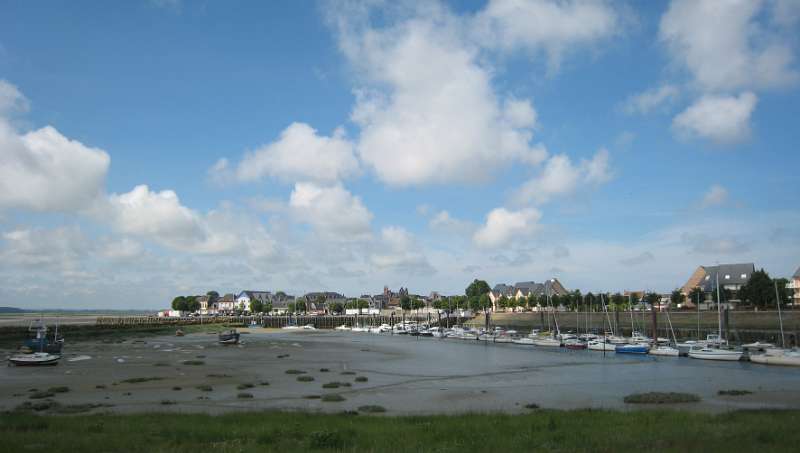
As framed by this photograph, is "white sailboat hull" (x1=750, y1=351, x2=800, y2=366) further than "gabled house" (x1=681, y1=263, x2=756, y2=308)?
No

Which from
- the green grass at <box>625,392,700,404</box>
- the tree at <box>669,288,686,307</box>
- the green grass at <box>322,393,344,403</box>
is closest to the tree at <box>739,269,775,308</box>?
the tree at <box>669,288,686,307</box>

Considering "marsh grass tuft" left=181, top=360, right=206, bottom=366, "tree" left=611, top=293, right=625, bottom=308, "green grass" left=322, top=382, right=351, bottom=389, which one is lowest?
"marsh grass tuft" left=181, top=360, right=206, bottom=366

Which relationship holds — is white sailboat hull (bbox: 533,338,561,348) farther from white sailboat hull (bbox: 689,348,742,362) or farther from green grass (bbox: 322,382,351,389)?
green grass (bbox: 322,382,351,389)

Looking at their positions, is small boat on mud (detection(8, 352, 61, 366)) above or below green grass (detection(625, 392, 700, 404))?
above

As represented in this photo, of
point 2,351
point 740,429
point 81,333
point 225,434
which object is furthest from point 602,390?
point 81,333

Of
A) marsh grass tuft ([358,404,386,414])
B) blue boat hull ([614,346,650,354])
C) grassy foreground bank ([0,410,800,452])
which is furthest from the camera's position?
blue boat hull ([614,346,650,354])

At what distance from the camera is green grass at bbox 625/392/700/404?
38.9 m

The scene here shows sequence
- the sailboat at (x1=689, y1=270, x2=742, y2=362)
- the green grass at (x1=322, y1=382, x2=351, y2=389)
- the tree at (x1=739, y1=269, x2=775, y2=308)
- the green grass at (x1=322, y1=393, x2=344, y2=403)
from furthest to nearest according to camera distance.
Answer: the tree at (x1=739, y1=269, x2=775, y2=308) < the sailboat at (x1=689, y1=270, x2=742, y2=362) < the green grass at (x1=322, y1=382, x2=351, y2=389) < the green grass at (x1=322, y1=393, x2=344, y2=403)

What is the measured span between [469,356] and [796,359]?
39730 millimetres

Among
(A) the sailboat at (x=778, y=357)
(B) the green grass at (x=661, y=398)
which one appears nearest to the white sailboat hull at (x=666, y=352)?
(A) the sailboat at (x=778, y=357)

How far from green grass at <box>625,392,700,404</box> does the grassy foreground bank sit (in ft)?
26.0

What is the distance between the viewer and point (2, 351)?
275ft

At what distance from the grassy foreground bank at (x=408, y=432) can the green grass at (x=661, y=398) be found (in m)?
7.93

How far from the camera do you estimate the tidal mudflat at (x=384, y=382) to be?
3797 cm
